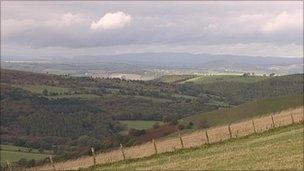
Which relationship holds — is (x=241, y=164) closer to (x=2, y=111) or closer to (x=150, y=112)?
(x=150, y=112)

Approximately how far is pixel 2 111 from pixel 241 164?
183 metres

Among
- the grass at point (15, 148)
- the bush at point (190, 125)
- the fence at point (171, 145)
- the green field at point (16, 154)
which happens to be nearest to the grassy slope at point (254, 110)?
the bush at point (190, 125)

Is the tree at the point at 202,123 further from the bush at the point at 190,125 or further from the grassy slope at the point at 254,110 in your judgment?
the bush at the point at 190,125

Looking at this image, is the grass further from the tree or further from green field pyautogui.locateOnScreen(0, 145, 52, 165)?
the tree

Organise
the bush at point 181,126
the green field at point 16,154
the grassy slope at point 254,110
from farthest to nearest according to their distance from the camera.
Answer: the green field at point 16,154 → the grassy slope at point 254,110 → the bush at point 181,126

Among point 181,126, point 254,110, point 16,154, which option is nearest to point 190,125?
point 181,126

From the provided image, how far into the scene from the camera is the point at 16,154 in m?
116

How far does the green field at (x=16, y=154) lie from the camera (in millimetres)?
109725

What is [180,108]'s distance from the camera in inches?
7657

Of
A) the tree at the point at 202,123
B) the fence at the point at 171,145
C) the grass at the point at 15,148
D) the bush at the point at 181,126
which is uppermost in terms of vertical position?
the fence at the point at 171,145

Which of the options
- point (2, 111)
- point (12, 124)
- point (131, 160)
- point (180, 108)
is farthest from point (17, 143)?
point (131, 160)

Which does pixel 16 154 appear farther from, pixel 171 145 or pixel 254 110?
pixel 171 145

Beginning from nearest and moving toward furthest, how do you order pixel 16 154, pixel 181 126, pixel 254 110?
pixel 181 126 → pixel 254 110 → pixel 16 154

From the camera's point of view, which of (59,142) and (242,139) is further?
(59,142)
